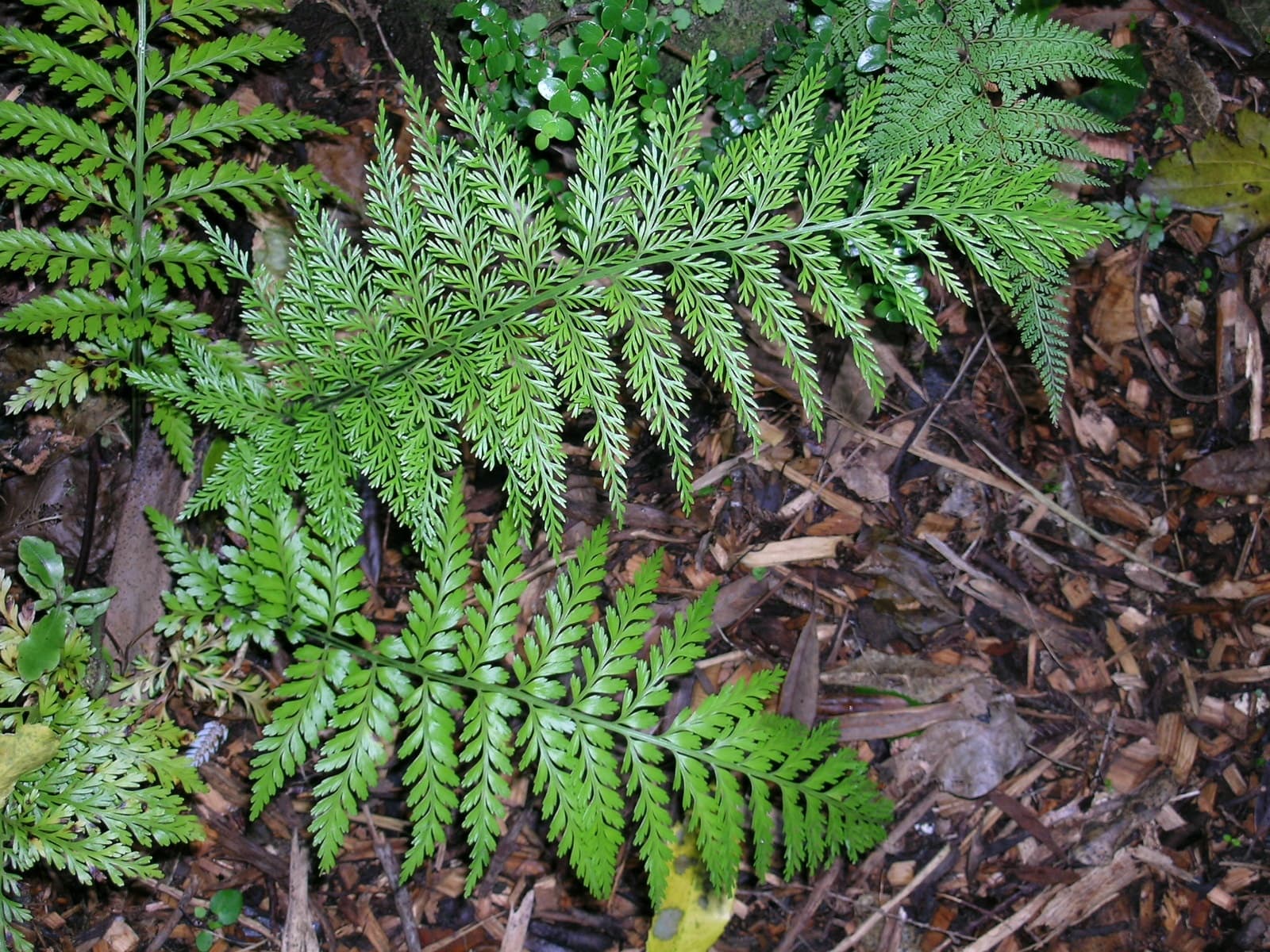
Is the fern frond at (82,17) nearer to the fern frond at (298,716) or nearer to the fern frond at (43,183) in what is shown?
the fern frond at (43,183)

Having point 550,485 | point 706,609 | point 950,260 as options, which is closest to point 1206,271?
point 950,260

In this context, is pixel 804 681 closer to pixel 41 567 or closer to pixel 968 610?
pixel 968 610

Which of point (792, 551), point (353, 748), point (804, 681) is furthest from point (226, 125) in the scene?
point (804, 681)

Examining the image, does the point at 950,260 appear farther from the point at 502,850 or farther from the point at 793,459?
the point at 502,850

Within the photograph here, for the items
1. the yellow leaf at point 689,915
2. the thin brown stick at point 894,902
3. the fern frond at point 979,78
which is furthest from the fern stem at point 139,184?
the thin brown stick at point 894,902

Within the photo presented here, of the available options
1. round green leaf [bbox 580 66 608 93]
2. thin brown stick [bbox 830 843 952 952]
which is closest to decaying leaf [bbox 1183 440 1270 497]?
thin brown stick [bbox 830 843 952 952]

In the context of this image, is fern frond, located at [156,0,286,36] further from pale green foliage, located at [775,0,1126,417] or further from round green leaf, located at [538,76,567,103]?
pale green foliage, located at [775,0,1126,417]
